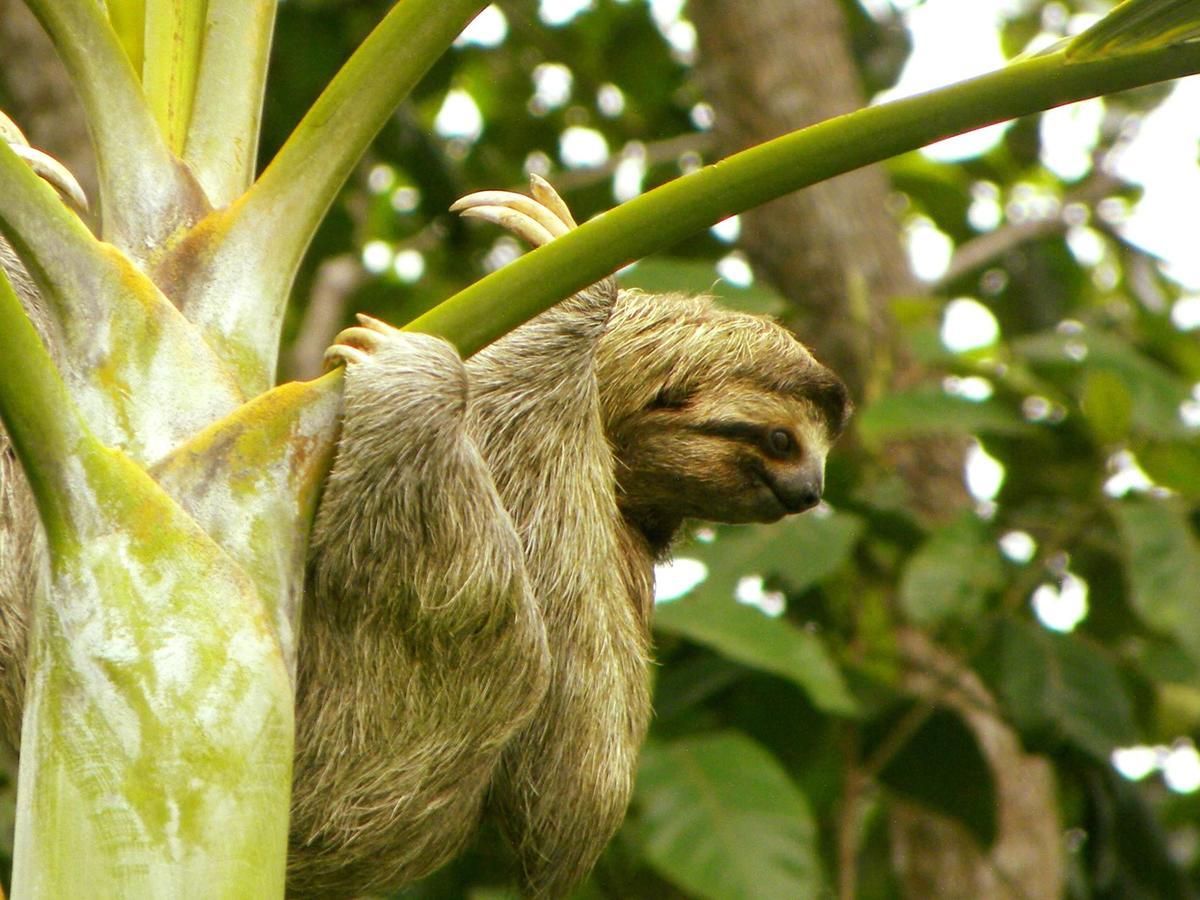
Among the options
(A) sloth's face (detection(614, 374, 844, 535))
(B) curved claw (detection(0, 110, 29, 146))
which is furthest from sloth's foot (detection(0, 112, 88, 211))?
(A) sloth's face (detection(614, 374, 844, 535))

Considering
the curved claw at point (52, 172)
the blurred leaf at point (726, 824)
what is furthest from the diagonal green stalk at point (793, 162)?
the blurred leaf at point (726, 824)

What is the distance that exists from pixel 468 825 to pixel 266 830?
1504mm

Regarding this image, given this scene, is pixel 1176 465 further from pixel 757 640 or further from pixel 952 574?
pixel 757 640

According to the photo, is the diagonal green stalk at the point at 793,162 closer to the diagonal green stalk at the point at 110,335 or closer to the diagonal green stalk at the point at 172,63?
the diagonal green stalk at the point at 110,335

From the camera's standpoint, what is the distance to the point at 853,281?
21.2 ft

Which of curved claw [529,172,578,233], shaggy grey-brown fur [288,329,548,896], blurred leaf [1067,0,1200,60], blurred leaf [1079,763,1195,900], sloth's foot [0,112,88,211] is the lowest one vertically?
blurred leaf [1079,763,1195,900]

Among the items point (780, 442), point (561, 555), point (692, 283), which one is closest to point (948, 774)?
point (692, 283)

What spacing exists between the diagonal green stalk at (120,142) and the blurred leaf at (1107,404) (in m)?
4.03

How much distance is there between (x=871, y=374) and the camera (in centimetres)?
627

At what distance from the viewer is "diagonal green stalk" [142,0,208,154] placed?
1.99 meters

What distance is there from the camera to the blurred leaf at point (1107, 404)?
5164 millimetres

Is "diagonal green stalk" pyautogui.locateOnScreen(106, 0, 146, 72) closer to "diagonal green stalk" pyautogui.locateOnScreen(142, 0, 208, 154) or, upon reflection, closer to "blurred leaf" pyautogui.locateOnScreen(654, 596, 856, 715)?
"diagonal green stalk" pyautogui.locateOnScreen(142, 0, 208, 154)

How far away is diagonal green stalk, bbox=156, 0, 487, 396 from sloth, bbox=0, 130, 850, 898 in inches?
8.8

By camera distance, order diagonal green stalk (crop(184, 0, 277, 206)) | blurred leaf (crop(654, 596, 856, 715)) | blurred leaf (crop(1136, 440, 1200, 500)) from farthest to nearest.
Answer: blurred leaf (crop(1136, 440, 1200, 500))
blurred leaf (crop(654, 596, 856, 715))
diagonal green stalk (crop(184, 0, 277, 206))
